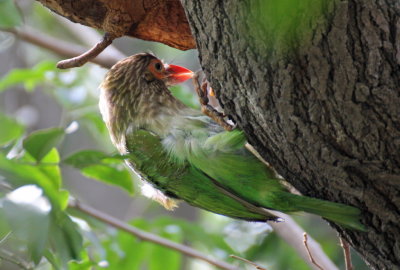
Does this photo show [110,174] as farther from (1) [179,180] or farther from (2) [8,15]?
(2) [8,15]

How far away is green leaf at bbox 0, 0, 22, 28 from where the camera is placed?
3229 mm

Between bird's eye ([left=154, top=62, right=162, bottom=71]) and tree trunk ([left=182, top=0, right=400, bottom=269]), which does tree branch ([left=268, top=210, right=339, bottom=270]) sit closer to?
bird's eye ([left=154, top=62, right=162, bottom=71])

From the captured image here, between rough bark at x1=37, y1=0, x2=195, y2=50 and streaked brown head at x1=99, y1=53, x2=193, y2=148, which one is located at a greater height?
rough bark at x1=37, y1=0, x2=195, y2=50

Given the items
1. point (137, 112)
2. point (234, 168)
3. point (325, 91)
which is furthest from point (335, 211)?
point (137, 112)

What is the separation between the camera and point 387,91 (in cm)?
171

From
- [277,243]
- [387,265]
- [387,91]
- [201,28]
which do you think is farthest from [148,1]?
[277,243]

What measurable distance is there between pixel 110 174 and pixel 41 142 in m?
0.57

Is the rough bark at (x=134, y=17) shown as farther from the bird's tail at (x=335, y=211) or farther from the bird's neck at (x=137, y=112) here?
the bird's tail at (x=335, y=211)

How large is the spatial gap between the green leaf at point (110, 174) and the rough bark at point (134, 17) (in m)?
0.89

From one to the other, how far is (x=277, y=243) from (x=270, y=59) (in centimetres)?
260

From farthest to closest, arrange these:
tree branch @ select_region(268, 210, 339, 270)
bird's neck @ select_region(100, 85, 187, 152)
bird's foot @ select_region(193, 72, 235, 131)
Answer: tree branch @ select_region(268, 210, 339, 270) < bird's neck @ select_region(100, 85, 187, 152) < bird's foot @ select_region(193, 72, 235, 131)

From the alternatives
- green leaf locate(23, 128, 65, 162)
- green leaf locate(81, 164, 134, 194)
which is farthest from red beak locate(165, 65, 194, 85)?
green leaf locate(23, 128, 65, 162)

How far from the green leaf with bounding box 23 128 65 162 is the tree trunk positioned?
966 mm

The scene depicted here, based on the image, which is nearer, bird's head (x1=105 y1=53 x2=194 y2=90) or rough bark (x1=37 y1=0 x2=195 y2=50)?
rough bark (x1=37 y1=0 x2=195 y2=50)
